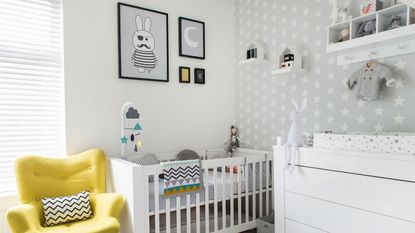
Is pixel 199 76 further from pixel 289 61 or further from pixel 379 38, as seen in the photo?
pixel 379 38

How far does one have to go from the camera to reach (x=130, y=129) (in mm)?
2586

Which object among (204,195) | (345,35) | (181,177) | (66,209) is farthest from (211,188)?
(345,35)

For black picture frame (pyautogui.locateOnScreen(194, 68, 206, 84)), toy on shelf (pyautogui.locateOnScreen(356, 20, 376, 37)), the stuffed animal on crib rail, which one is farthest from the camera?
the stuffed animal on crib rail

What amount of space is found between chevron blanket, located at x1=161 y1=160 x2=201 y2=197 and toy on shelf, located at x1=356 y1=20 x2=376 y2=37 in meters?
1.42

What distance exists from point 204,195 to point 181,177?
29 centimetres

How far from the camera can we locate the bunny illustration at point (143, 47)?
8.60ft

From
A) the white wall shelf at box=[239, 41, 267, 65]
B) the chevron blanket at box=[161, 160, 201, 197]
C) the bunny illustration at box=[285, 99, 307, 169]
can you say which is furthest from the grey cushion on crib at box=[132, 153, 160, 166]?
the white wall shelf at box=[239, 41, 267, 65]

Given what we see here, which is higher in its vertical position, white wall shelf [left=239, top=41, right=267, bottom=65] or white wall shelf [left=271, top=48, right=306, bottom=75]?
white wall shelf [left=239, top=41, right=267, bottom=65]

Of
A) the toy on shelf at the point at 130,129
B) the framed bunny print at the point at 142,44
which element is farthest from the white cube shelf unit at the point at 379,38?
the toy on shelf at the point at 130,129

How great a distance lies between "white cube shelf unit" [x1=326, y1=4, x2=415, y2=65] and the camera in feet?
5.72

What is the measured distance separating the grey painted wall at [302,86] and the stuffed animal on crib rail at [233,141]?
0.06m

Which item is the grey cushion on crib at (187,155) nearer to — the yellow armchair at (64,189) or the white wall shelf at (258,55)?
the yellow armchair at (64,189)

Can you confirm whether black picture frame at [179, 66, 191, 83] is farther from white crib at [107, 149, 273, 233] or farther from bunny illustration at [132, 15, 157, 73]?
white crib at [107, 149, 273, 233]

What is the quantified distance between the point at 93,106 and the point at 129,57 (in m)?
0.52
